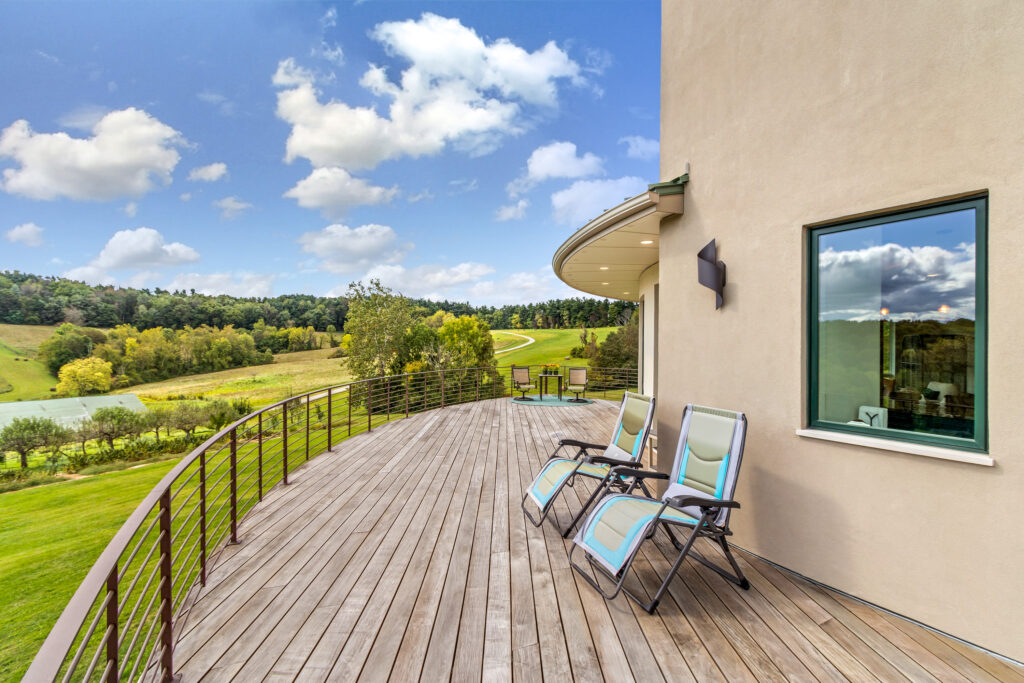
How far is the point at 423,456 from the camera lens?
539 cm

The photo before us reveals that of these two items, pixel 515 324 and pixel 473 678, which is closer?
pixel 473 678

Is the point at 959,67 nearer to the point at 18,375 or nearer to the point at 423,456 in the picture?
the point at 423,456

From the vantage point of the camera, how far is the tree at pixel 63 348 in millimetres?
38156

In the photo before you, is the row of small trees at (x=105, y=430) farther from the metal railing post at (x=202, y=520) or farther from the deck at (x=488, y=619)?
the deck at (x=488, y=619)

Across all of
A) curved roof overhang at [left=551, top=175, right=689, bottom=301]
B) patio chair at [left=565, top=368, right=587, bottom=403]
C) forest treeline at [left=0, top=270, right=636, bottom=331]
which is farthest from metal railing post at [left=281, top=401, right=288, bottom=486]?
forest treeline at [left=0, top=270, right=636, bottom=331]

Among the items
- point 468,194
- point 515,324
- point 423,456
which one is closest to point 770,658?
point 423,456

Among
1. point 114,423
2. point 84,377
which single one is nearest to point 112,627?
point 114,423

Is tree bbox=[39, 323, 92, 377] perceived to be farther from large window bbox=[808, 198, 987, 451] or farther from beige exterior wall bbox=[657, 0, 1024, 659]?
large window bbox=[808, 198, 987, 451]

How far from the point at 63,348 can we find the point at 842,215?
55420 mm

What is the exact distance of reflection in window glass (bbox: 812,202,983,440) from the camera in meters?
2.08

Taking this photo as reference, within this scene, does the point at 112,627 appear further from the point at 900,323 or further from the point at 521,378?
the point at 521,378

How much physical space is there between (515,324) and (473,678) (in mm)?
56805

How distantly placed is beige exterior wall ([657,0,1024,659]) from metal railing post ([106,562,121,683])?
3.17 meters

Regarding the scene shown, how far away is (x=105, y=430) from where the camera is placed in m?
28.2
